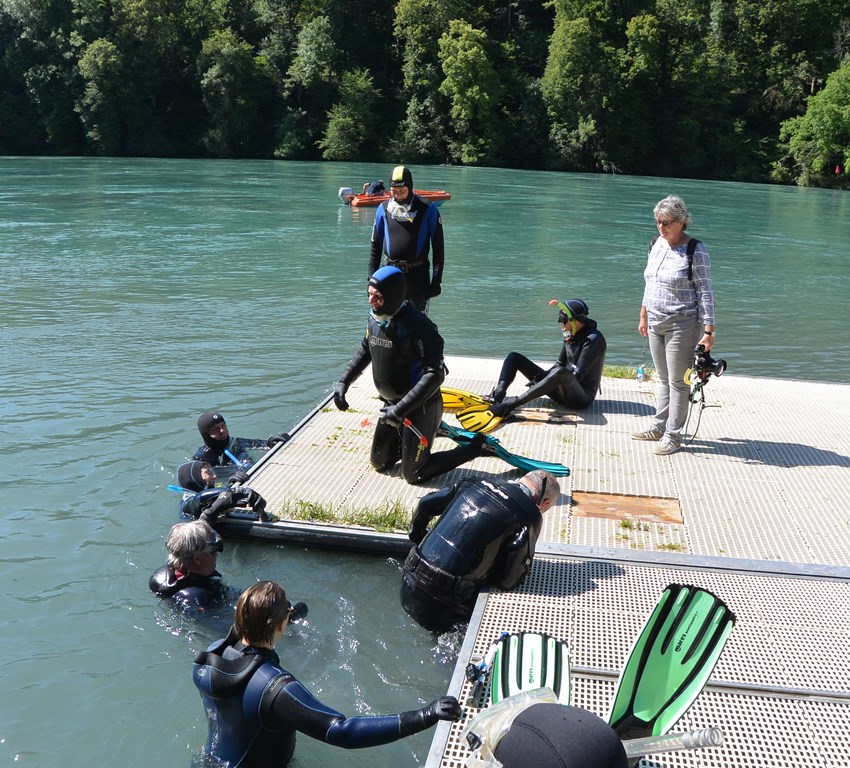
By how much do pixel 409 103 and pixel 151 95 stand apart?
694 inches

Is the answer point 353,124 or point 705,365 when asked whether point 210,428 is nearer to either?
point 705,365

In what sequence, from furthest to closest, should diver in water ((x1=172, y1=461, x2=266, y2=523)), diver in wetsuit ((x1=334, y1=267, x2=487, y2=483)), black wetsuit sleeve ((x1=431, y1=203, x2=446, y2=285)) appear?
black wetsuit sleeve ((x1=431, y1=203, x2=446, y2=285)), diver in wetsuit ((x1=334, y1=267, x2=487, y2=483)), diver in water ((x1=172, y1=461, x2=266, y2=523))

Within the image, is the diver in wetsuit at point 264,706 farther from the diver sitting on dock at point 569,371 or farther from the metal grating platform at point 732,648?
the diver sitting on dock at point 569,371

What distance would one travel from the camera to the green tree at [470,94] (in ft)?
188

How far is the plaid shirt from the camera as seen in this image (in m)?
6.33

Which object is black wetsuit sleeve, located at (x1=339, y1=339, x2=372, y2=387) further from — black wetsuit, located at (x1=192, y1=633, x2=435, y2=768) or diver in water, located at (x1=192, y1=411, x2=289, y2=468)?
black wetsuit, located at (x1=192, y1=633, x2=435, y2=768)

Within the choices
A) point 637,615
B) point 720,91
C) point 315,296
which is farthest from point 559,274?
point 720,91

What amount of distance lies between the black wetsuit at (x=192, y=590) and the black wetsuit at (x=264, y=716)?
1344 millimetres

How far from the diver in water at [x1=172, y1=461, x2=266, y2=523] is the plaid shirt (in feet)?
10.3

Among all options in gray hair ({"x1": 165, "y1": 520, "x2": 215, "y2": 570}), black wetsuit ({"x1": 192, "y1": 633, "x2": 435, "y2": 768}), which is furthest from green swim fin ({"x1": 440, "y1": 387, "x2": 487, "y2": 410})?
black wetsuit ({"x1": 192, "y1": 633, "x2": 435, "y2": 768})

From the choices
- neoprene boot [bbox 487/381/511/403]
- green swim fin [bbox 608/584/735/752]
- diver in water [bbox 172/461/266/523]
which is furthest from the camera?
neoprene boot [bbox 487/381/511/403]

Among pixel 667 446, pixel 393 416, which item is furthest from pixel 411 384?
pixel 667 446

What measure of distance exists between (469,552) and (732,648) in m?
1.28

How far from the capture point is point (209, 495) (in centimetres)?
598
